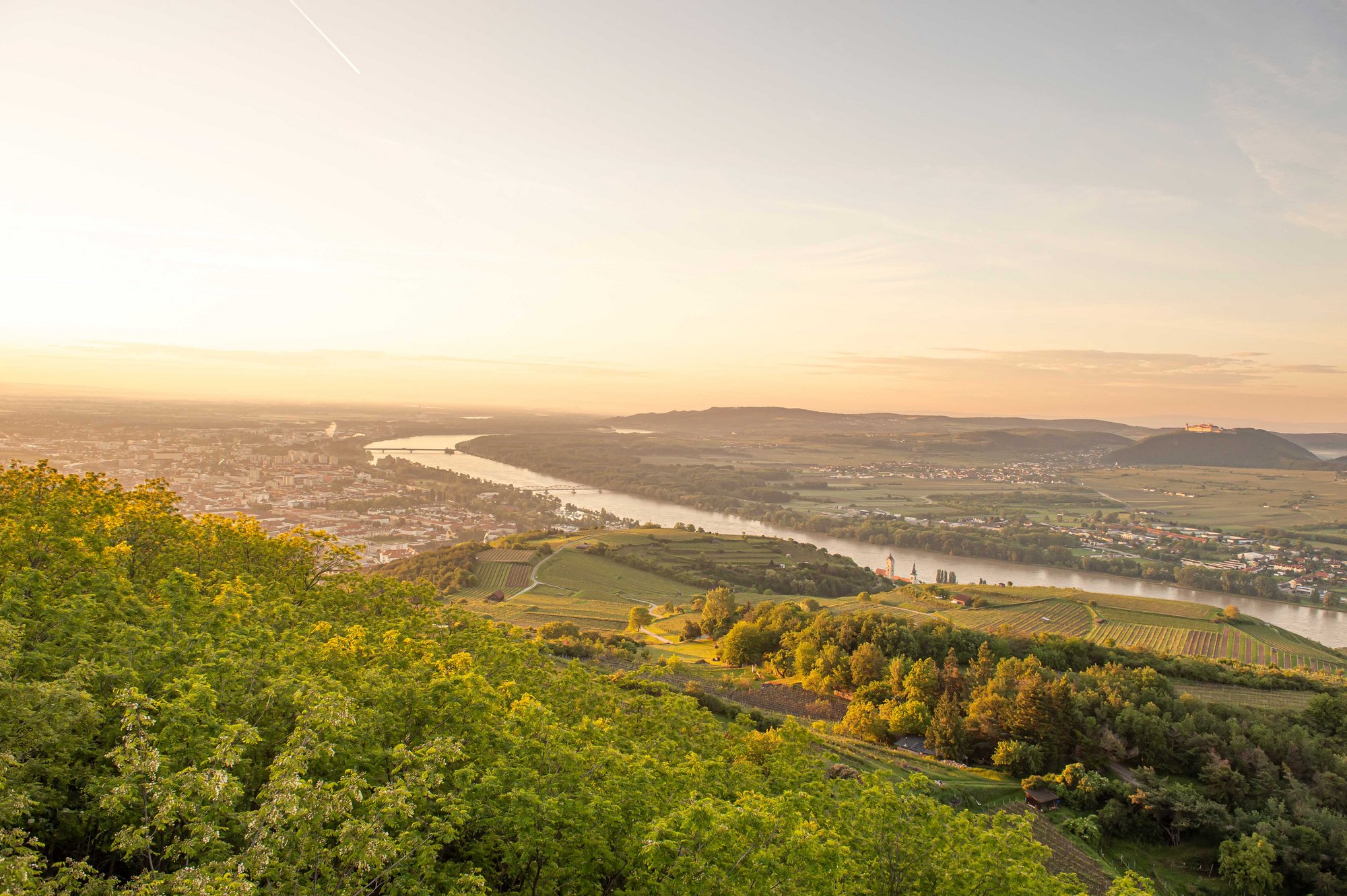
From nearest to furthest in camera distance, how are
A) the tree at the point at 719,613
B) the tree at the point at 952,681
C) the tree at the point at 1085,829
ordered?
the tree at the point at 1085,829 → the tree at the point at 952,681 → the tree at the point at 719,613

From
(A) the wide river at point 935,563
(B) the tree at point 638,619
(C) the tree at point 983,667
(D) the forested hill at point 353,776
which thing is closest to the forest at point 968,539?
(A) the wide river at point 935,563

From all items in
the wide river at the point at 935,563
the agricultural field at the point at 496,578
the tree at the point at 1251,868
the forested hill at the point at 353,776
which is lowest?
the wide river at the point at 935,563

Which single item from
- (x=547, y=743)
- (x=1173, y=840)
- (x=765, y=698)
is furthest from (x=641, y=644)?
(x=547, y=743)

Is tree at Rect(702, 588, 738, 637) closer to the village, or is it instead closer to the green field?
the green field

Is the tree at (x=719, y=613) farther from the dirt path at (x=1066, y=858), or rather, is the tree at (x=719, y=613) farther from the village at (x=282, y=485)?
the dirt path at (x=1066, y=858)

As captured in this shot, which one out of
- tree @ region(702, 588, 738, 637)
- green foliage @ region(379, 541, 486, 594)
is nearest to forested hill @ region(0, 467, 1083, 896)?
tree @ region(702, 588, 738, 637)
